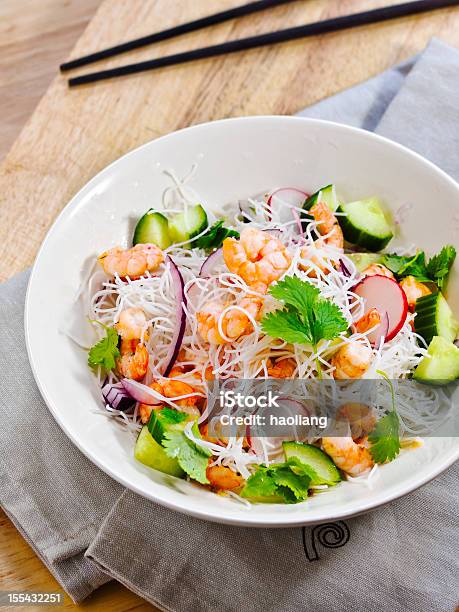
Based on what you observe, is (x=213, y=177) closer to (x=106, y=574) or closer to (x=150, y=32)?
(x=150, y=32)

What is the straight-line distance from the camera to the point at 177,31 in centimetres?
375

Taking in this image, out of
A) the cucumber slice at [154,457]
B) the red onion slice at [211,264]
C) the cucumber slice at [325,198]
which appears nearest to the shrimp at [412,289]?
the cucumber slice at [325,198]

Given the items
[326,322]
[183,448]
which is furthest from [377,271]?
[183,448]

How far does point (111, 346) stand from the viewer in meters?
2.48

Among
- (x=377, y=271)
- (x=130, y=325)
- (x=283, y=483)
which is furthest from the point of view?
(x=377, y=271)

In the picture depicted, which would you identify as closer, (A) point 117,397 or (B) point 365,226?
(A) point 117,397

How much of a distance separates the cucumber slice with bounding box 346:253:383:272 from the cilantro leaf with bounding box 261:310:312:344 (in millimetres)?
536

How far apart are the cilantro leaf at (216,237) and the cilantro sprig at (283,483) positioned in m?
0.98

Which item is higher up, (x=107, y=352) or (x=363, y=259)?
(x=107, y=352)

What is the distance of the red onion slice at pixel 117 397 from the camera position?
2418mm

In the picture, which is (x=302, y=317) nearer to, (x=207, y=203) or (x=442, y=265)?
(x=442, y=265)

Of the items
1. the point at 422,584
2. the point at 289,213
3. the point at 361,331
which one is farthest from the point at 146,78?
the point at 422,584

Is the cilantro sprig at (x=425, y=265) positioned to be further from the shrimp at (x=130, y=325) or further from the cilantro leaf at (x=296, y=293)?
the shrimp at (x=130, y=325)

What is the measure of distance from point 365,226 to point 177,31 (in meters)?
1.73
